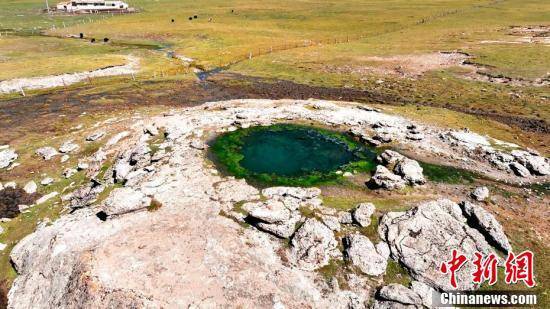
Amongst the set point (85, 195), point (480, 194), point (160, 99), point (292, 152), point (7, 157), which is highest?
point (160, 99)

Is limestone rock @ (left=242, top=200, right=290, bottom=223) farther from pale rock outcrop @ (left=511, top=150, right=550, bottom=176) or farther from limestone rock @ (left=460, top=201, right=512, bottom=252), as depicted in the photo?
pale rock outcrop @ (left=511, top=150, right=550, bottom=176)

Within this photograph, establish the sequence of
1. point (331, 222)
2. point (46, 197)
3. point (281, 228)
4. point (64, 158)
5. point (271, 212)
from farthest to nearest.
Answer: point (64, 158), point (46, 197), point (331, 222), point (271, 212), point (281, 228)

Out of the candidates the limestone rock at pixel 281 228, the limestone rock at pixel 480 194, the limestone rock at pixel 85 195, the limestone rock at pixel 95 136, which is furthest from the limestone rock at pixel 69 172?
the limestone rock at pixel 480 194

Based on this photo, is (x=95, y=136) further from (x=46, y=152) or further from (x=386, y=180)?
(x=386, y=180)

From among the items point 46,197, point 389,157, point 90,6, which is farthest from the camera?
point 90,6

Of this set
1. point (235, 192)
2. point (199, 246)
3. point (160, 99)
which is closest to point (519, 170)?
point (235, 192)

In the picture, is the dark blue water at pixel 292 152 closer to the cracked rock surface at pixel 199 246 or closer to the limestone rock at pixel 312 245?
the cracked rock surface at pixel 199 246

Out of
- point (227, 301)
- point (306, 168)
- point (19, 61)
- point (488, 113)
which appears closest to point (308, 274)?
point (227, 301)
